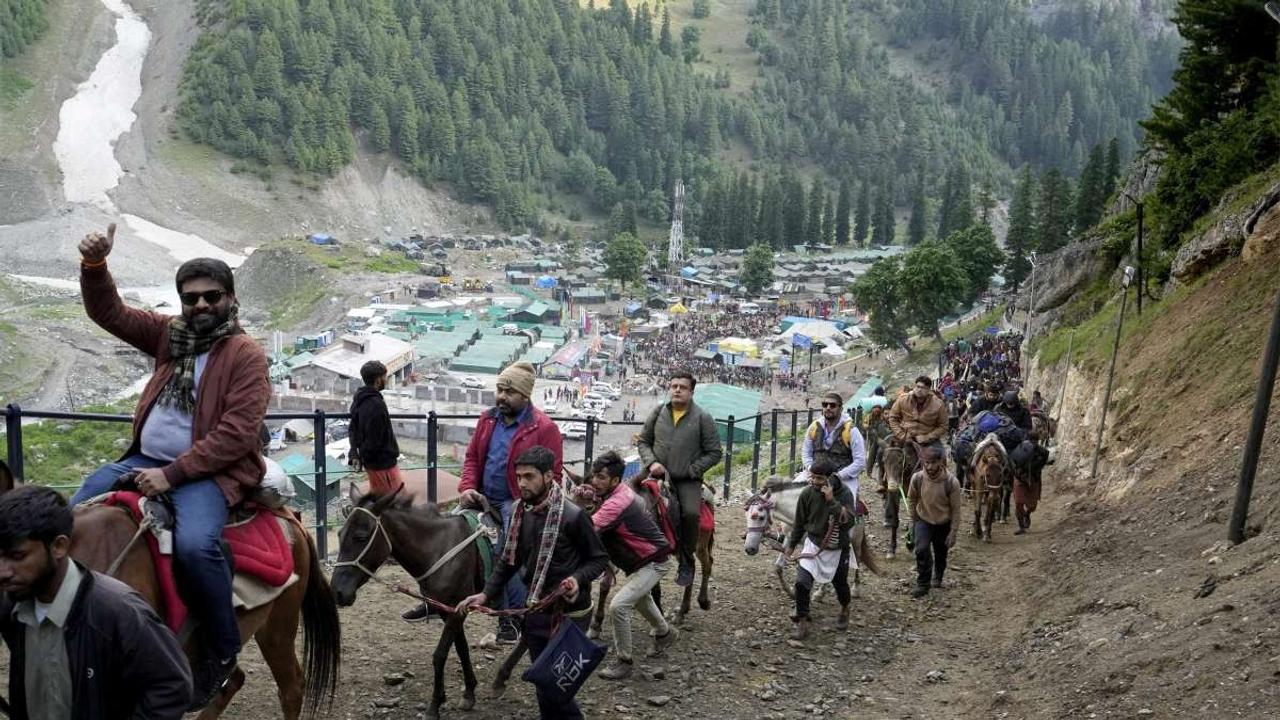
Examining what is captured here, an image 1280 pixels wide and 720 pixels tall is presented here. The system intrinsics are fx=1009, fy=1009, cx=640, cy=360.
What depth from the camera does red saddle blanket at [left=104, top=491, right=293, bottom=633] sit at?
4355mm

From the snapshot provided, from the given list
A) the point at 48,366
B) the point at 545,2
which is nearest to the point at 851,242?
the point at 545,2

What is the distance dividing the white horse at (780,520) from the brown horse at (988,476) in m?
3.67

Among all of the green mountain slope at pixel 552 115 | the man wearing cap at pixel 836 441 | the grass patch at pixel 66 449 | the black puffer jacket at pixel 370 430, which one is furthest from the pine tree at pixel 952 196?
the black puffer jacket at pixel 370 430

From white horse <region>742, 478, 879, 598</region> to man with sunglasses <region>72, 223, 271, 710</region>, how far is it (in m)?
5.35

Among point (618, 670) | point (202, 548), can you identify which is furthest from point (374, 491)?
point (618, 670)

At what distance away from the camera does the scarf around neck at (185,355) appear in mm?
4512

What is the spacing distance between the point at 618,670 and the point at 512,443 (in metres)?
1.90

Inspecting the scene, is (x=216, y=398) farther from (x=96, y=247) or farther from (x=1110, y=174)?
(x=1110, y=174)

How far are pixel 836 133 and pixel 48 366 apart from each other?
499ft

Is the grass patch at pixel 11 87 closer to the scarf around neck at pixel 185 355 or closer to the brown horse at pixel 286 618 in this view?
the brown horse at pixel 286 618

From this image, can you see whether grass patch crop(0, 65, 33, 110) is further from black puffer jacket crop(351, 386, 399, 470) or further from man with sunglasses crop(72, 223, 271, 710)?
man with sunglasses crop(72, 223, 271, 710)

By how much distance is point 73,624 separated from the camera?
306 cm

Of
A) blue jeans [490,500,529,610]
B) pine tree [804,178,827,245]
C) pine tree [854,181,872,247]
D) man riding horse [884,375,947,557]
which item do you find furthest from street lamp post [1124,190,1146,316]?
pine tree [854,181,872,247]

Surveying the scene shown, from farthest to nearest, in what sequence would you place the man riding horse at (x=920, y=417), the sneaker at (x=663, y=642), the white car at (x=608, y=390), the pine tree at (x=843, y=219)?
the pine tree at (x=843, y=219), the white car at (x=608, y=390), the man riding horse at (x=920, y=417), the sneaker at (x=663, y=642)
